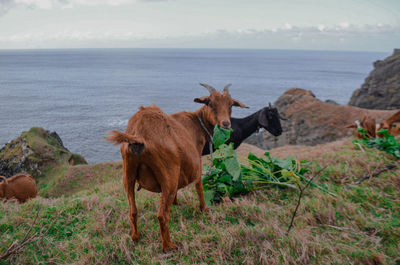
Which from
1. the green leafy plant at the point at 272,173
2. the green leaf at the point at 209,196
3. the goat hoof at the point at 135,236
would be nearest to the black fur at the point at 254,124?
the green leafy plant at the point at 272,173

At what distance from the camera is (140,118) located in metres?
3.47

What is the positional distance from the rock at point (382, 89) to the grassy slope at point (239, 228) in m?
26.4

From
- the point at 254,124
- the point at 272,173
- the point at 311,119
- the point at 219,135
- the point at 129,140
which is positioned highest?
the point at 129,140

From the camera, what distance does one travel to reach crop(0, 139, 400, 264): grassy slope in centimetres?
351

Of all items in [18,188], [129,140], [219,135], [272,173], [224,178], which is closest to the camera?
[129,140]

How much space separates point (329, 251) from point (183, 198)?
8.09 feet

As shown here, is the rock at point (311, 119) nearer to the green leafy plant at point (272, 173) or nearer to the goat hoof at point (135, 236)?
the green leafy plant at point (272, 173)

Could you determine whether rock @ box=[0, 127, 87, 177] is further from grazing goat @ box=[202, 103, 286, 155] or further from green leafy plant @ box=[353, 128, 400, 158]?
green leafy plant @ box=[353, 128, 400, 158]

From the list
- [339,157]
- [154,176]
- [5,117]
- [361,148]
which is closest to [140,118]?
[154,176]

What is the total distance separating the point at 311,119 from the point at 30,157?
19.5 metres

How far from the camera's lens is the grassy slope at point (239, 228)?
351cm

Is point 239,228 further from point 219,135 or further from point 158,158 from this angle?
point 158,158

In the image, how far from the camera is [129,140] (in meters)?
2.93

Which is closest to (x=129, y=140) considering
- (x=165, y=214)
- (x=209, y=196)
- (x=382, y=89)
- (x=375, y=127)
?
(x=165, y=214)
